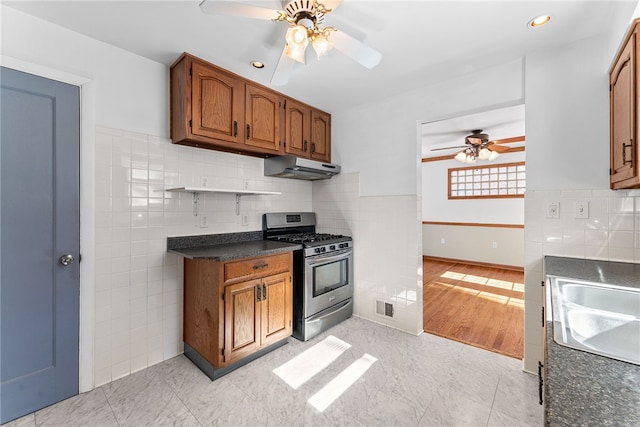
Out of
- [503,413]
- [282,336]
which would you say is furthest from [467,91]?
[282,336]

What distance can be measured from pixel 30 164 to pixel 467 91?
3.28 meters

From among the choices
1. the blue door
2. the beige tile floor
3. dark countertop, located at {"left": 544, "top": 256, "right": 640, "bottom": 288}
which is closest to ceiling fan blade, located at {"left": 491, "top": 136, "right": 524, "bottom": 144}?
dark countertop, located at {"left": 544, "top": 256, "right": 640, "bottom": 288}

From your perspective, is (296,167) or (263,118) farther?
(296,167)

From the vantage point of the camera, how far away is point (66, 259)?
6.02 feet

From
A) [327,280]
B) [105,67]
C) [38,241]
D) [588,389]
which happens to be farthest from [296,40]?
[327,280]

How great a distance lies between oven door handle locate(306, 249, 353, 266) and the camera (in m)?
2.62

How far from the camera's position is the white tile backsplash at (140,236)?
197 cm

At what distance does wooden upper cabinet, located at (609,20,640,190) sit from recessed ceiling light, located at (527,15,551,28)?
0.43 meters

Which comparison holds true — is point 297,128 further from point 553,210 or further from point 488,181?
point 488,181

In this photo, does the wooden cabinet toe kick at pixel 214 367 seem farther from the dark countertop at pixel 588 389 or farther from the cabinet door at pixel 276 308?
the dark countertop at pixel 588 389

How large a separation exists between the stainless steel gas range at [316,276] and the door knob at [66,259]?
1590 millimetres

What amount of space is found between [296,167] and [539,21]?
2052 mm

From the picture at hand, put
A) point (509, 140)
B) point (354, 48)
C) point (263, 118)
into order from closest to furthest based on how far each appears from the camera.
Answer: point (354, 48)
point (263, 118)
point (509, 140)

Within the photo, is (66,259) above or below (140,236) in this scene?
below
